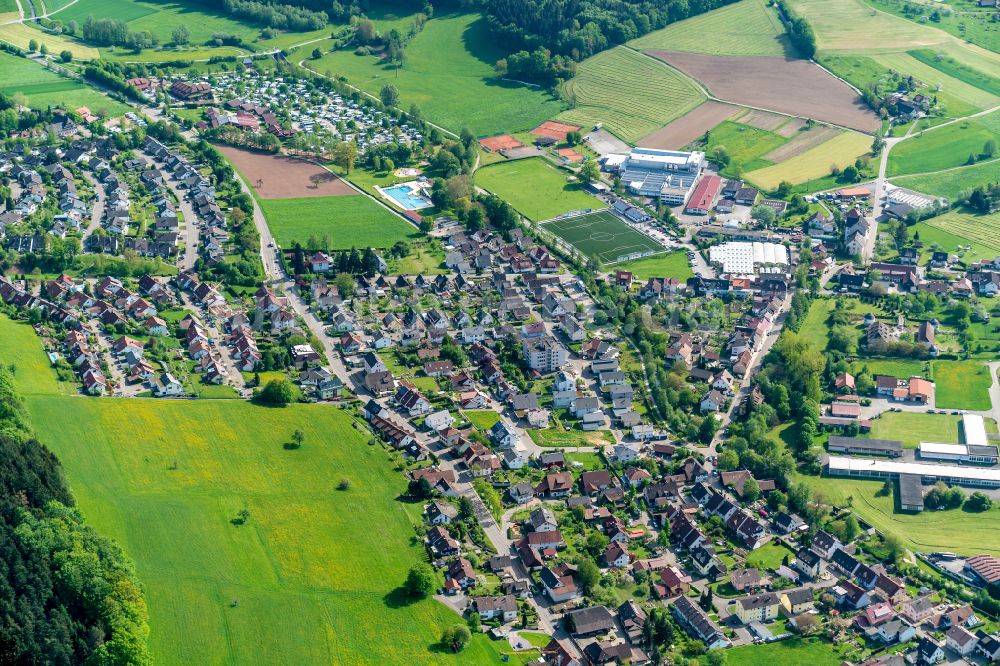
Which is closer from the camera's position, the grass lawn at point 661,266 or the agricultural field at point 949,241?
the grass lawn at point 661,266

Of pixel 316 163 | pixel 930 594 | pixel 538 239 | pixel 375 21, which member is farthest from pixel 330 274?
pixel 375 21

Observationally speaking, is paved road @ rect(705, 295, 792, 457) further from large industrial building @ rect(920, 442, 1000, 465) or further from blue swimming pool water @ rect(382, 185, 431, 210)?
blue swimming pool water @ rect(382, 185, 431, 210)

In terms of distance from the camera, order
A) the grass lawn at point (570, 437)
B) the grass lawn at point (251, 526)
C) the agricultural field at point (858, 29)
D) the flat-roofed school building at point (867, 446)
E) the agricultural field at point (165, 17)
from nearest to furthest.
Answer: the grass lawn at point (251, 526)
the flat-roofed school building at point (867, 446)
the grass lawn at point (570, 437)
the agricultural field at point (858, 29)
the agricultural field at point (165, 17)

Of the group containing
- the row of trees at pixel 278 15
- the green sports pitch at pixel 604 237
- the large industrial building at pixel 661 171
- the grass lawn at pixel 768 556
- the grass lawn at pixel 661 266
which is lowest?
the grass lawn at pixel 768 556

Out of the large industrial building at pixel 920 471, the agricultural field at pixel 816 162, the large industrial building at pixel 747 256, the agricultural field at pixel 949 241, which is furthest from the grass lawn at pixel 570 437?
the agricultural field at pixel 816 162

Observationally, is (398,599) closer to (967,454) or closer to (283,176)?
(967,454)

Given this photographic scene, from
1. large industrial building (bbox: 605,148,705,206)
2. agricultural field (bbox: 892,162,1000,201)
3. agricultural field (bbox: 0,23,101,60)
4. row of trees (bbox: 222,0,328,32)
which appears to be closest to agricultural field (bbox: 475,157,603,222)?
large industrial building (bbox: 605,148,705,206)

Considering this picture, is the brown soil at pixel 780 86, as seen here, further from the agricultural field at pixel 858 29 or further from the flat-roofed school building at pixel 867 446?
the flat-roofed school building at pixel 867 446
